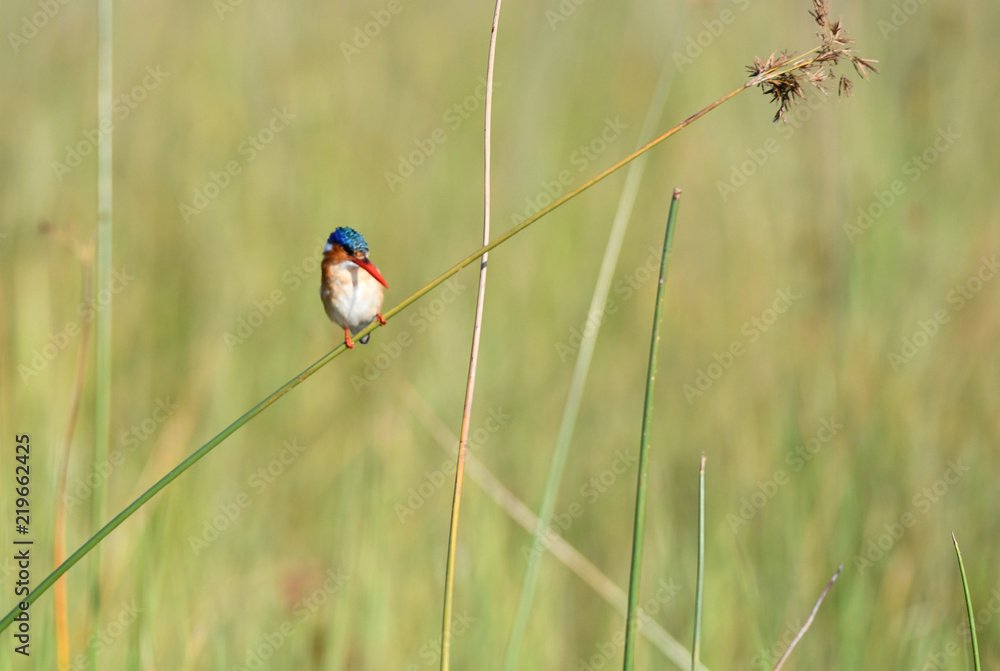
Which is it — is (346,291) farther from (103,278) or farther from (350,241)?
(103,278)

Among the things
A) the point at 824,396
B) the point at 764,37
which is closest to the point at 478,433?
the point at 824,396

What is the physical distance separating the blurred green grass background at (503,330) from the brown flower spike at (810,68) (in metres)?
1.48

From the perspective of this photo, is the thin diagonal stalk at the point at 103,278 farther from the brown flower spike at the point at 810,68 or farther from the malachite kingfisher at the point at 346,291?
the brown flower spike at the point at 810,68

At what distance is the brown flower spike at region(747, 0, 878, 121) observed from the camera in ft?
4.01

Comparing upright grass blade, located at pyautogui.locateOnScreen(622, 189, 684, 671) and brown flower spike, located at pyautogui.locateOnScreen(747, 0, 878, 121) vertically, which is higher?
brown flower spike, located at pyautogui.locateOnScreen(747, 0, 878, 121)

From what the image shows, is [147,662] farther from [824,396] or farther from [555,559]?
[824,396]

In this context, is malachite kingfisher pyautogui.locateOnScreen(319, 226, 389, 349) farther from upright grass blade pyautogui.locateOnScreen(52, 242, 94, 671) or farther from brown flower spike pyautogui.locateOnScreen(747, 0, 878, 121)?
brown flower spike pyautogui.locateOnScreen(747, 0, 878, 121)

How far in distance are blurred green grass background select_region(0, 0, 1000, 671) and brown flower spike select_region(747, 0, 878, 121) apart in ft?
4.87

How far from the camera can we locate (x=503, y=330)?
163 inches

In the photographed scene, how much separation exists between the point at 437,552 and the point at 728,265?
208 centimetres

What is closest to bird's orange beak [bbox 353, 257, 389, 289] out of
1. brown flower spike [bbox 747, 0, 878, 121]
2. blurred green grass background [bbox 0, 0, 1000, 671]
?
brown flower spike [bbox 747, 0, 878, 121]

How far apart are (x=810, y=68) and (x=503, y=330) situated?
293 cm

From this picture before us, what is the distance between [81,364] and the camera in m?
1.66

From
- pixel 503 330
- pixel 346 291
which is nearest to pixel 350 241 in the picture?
pixel 346 291
